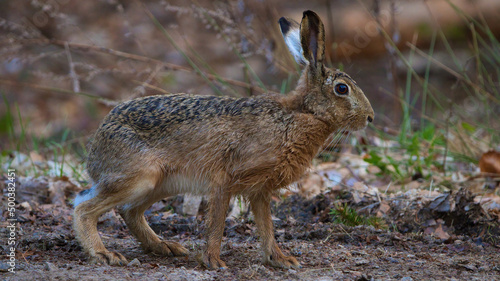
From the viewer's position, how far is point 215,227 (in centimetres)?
370

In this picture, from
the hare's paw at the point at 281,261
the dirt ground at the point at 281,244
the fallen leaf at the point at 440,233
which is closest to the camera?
the dirt ground at the point at 281,244

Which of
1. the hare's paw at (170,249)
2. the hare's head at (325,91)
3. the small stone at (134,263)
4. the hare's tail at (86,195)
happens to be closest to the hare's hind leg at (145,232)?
the hare's paw at (170,249)

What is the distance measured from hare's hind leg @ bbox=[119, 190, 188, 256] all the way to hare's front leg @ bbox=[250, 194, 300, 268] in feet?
1.98

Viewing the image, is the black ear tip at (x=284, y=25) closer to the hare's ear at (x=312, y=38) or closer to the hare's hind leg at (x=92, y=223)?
the hare's ear at (x=312, y=38)

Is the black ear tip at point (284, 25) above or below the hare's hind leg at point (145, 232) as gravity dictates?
above

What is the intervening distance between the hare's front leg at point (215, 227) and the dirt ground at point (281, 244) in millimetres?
130

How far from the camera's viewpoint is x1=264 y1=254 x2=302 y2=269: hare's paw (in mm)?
3709

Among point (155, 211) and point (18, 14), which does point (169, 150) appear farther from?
point (18, 14)

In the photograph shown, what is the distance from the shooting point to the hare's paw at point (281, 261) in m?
3.71

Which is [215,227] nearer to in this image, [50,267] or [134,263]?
[134,263]

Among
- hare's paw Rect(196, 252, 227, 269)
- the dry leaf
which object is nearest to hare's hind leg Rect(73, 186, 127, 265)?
hare's paw Rect(196, 252, 227, 269)

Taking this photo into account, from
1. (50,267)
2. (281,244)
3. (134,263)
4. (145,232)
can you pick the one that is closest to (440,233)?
(281,244)

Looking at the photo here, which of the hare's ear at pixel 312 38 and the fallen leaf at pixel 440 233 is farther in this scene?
the fallen leaf at pixel 440 233

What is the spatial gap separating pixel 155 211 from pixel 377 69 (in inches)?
314
